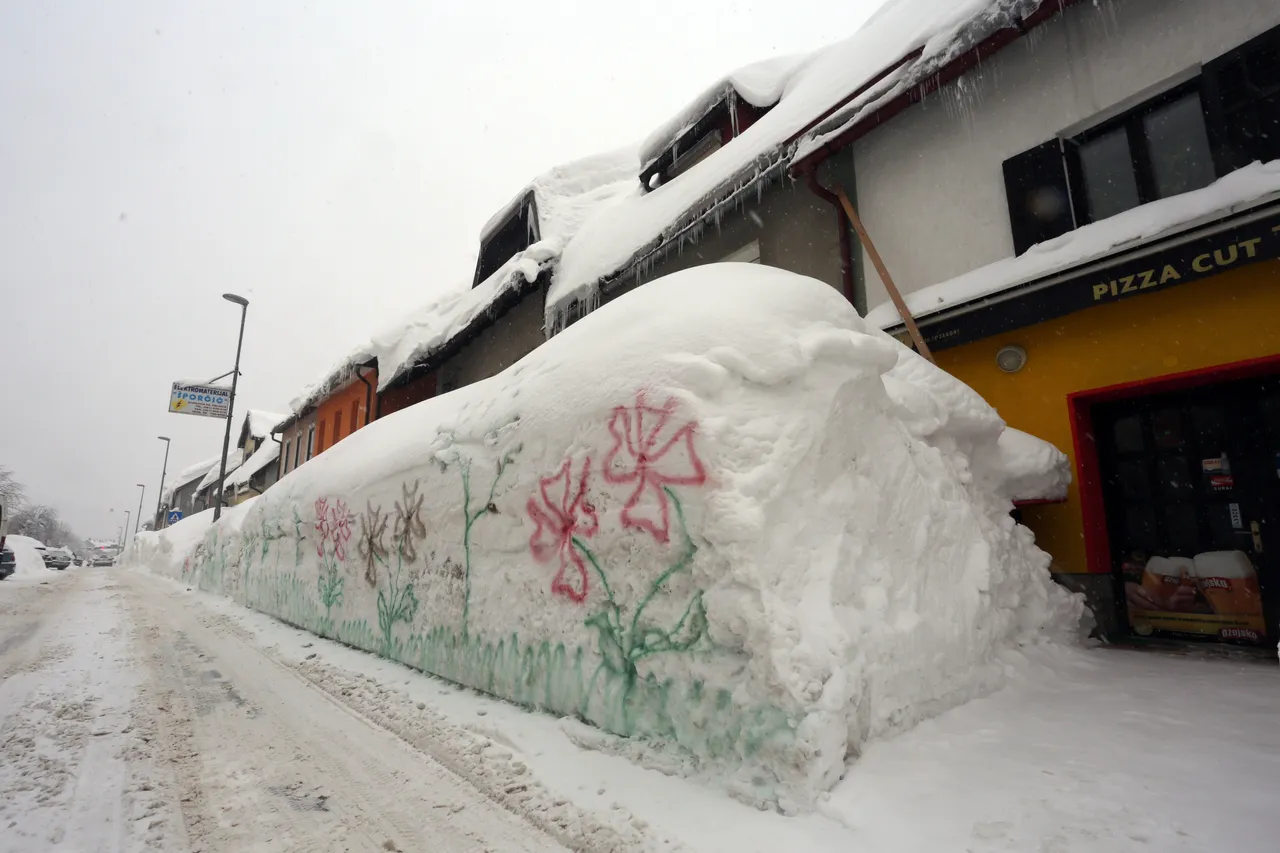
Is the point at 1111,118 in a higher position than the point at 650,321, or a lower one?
higher

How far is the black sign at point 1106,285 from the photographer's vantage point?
14.0 ft

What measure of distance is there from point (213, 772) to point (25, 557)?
33614mm

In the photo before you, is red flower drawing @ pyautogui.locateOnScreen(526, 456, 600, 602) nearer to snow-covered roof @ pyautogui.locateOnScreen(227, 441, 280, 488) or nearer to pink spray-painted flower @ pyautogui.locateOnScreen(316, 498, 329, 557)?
pink spray-painted flower @ pyautogui.locateOnScreen(316, 498, 329, 557)

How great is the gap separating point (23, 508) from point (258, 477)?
181ft

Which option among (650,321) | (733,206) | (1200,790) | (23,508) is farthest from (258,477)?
(23,508)

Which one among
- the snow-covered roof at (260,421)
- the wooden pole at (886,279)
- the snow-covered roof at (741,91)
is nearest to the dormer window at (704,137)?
the snow-covered roof at (741,91)

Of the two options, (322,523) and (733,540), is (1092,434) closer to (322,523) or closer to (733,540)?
(733,540)

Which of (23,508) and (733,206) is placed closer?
(733,206)

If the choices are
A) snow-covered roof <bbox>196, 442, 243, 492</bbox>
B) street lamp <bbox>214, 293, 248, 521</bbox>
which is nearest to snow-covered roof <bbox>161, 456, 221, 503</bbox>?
snow-covered roof <bbox>196, 442, 243, 492</bbox>

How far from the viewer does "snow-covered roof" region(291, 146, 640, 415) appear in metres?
11.4

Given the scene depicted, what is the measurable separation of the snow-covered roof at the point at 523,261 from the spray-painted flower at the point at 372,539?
610cm

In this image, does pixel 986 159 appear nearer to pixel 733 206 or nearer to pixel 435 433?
pixel 733 206

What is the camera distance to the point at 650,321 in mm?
3516

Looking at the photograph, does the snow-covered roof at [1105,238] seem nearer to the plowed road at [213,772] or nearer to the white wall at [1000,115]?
the white wall at [1000,115]
